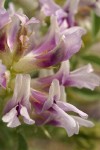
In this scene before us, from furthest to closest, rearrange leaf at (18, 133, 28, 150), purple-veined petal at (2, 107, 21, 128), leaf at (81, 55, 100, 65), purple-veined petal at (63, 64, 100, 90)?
leaf at (81, 55, 100, 65) < leaf at (18, 133, 28, 150) < purple-veined petal at (63, 64, 100, 90) < purple-veined petal at (2, 107, 21, 128)

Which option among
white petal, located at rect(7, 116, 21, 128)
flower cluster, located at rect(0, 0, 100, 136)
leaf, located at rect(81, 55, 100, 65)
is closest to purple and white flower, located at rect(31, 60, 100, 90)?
flower cluster, located at rect(0, 0, 100, 136)

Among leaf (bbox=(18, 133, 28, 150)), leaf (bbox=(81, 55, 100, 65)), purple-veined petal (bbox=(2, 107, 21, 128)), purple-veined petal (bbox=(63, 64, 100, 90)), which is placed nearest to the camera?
purple-veined petal (bbox=(2, 107, 21, 128))

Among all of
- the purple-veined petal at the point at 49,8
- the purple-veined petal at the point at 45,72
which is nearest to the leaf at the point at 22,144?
the purple-veined petal at the point at 45,72

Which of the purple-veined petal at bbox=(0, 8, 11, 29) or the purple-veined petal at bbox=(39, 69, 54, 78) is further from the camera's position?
the purple-veined petal at bbox=(39, 69, 54, 78)

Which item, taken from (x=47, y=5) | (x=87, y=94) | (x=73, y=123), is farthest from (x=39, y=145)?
(x=73, y=123)

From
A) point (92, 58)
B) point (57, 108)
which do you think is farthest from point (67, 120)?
point (92, 58)

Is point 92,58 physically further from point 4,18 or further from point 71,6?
point 4,18

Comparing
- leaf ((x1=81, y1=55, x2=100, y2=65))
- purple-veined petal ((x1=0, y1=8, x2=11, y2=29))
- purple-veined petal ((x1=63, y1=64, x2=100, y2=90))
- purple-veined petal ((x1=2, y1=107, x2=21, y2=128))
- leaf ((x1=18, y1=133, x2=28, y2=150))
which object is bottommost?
leaf ((x1=18, y1=133, x2=28, y2=150))

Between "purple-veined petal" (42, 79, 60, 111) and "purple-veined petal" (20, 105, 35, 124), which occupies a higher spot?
"purple-veined petal" (42, 79, 60, 111)

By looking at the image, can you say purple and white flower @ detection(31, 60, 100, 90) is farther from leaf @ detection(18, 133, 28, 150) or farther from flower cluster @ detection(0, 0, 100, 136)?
leaf @ detection(18, 133, 28, 150)
